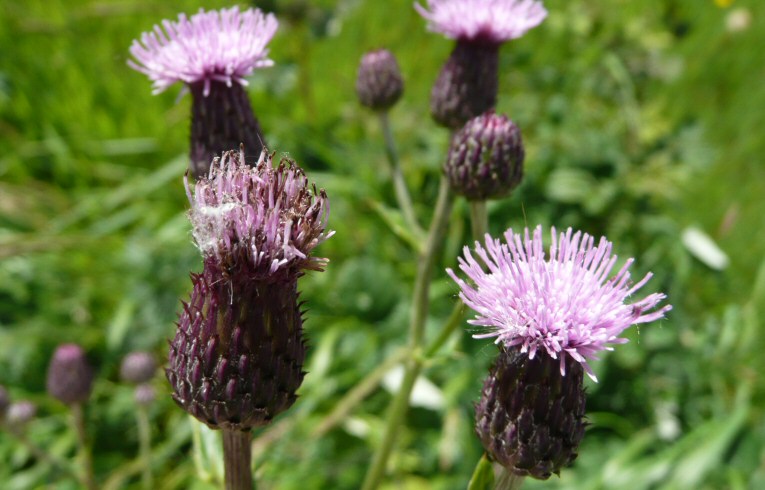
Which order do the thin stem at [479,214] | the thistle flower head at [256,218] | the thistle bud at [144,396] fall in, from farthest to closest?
the thistle bud at [144,396], the thin stem at [479,214], the thistle flower head at [256,218]

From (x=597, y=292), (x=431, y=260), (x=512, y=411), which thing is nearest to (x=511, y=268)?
(x=597, y=292)

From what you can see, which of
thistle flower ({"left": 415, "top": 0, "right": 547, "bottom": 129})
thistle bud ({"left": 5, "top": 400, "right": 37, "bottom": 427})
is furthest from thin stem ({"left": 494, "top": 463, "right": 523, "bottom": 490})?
thistle bud ({"left": 5, "top": 400, "right": 37, "bottom": 427})

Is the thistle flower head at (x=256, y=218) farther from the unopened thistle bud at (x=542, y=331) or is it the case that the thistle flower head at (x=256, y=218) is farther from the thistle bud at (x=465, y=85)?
the thistle bud at (x=465, y=85)

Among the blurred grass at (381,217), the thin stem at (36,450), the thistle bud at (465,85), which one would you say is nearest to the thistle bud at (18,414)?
the thin stem at (36,450)

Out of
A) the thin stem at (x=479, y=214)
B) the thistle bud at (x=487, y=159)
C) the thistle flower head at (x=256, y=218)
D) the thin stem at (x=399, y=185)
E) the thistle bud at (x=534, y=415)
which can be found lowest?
the thistle bud at (x=534, y=415)

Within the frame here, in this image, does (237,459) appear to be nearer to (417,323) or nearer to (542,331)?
(542,331)

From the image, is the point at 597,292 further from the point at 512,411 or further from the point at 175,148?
the point at 175,148
